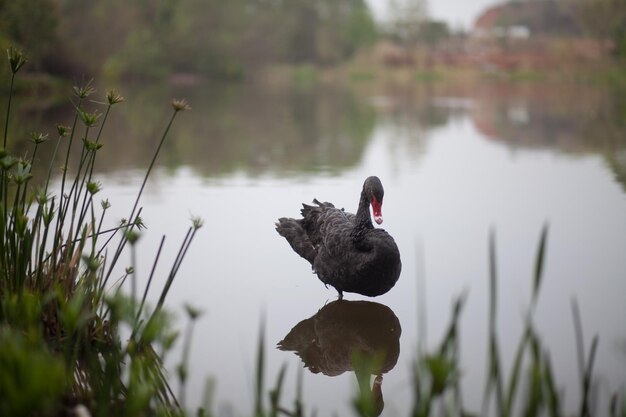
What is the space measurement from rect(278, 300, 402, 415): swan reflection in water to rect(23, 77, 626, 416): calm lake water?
12 millimetres

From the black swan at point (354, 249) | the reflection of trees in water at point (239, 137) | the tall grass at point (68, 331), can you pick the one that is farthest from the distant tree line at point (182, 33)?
the tall grass at point (68, 331)

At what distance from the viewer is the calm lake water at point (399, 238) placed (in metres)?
2.57

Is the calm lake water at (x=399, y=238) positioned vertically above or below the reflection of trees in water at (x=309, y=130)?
below

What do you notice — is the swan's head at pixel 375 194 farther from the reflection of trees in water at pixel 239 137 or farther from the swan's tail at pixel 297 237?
the reflection of trees in water at pixel 239 137

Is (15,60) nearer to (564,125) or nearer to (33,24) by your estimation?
(564,125)

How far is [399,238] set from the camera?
423 centimetres

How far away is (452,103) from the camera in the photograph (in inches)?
701

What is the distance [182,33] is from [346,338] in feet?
117

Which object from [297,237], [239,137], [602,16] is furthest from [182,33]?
[297,237]

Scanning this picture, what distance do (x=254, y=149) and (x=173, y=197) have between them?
3.34 m

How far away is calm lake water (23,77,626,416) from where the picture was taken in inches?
101

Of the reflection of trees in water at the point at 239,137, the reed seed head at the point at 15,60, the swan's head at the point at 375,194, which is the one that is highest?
the reflection of trees in water at the point at 239,137

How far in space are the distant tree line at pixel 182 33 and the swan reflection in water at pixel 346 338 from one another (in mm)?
9066

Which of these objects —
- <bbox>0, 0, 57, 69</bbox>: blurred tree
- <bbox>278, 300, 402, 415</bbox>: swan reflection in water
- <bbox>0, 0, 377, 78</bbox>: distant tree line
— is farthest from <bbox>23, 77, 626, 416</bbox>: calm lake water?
<bbox>0, 0, 57, 69</bbox>: blurred tree
